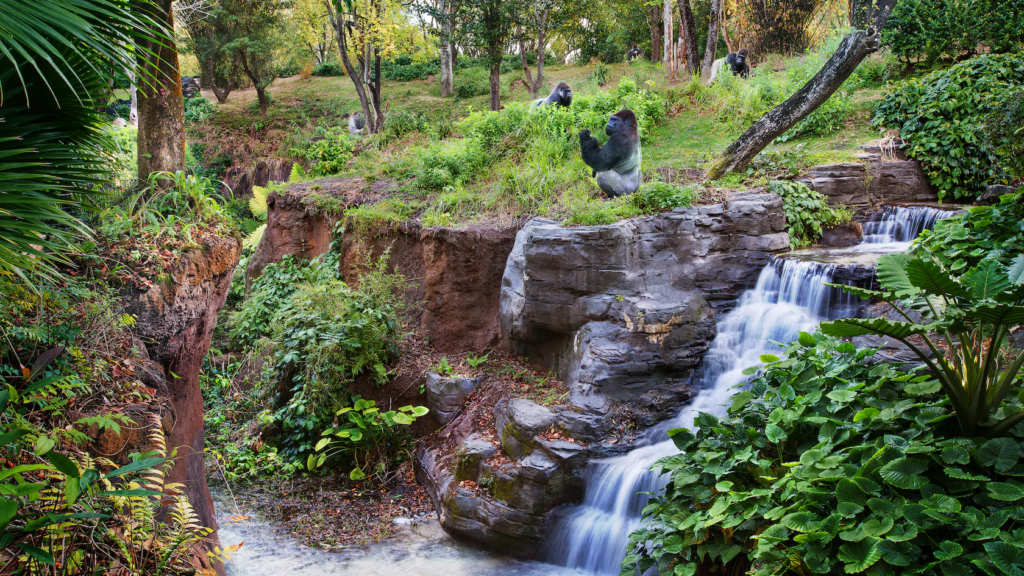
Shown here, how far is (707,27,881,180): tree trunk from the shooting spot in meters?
7.97

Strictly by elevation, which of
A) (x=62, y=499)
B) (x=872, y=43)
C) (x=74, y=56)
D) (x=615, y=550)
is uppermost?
(x=872, y=43)

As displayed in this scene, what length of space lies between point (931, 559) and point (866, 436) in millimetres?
752

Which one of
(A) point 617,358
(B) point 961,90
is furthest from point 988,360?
(B) point 961,90

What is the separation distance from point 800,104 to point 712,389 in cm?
453

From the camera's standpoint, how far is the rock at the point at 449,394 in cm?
760

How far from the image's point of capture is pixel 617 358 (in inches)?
260

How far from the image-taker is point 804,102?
870cm

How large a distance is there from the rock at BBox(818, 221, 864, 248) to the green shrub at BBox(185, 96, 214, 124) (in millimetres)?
20704

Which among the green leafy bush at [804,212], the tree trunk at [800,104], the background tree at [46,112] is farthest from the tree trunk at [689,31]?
the background tree at [46,112]

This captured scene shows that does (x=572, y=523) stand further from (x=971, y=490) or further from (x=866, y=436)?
(x=971, y=490)

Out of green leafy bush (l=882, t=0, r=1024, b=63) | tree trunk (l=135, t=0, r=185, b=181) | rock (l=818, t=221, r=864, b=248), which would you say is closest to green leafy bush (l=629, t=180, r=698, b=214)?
rock (l=818, t=221, r=864, b=248)

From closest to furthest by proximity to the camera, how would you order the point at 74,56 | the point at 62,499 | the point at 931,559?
the point at 62,499 → the point at 931,559 → the point at 74,56

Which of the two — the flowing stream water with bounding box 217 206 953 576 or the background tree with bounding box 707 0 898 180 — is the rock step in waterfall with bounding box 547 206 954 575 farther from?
the background tree with bounding box 707 0 898 180

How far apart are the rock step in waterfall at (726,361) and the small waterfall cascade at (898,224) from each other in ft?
0.04
